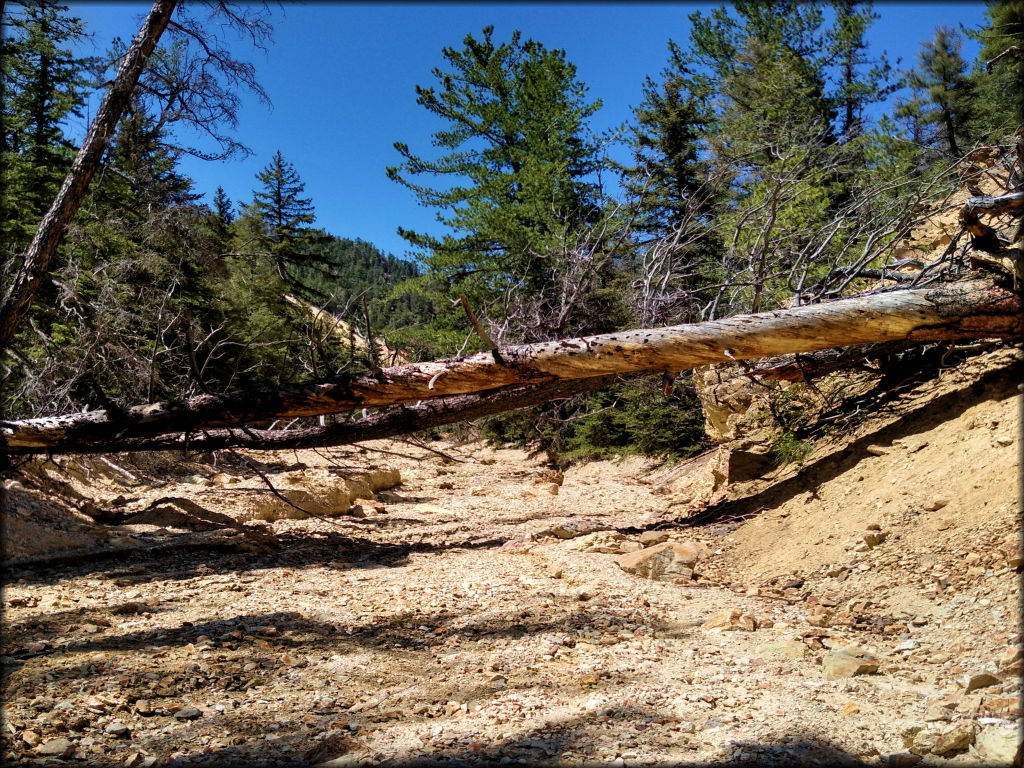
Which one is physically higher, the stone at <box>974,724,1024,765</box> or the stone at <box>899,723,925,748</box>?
the stone at <box>974,724,1024,765</box>

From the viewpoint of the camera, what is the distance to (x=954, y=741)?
217cm

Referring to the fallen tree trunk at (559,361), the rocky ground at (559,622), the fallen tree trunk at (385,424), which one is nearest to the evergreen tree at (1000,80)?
the fallen tree trunk at (559,361)

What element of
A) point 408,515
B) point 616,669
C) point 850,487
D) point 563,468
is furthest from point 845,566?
point 563,468

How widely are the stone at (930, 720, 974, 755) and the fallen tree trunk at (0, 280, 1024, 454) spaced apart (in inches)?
128

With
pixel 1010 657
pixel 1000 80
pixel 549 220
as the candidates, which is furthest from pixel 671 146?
pixel 1010 657

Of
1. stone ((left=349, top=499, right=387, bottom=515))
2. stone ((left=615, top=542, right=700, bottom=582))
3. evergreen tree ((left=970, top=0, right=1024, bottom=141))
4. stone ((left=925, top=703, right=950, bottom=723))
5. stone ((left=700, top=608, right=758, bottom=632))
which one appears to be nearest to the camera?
stone ((left=925, top=703, right=950, bottom=723))

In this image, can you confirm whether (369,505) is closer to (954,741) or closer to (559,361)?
(559,361)

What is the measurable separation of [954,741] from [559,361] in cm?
361

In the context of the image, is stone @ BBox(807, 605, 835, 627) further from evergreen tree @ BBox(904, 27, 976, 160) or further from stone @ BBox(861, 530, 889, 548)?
evergreen tree @ BBox(904, 27, 976, 160)

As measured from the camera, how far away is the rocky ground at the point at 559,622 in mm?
2424

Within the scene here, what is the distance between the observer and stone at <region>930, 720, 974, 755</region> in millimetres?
2168

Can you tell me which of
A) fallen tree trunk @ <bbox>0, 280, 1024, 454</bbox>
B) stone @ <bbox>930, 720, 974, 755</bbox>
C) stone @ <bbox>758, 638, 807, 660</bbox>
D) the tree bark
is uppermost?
the tree bark

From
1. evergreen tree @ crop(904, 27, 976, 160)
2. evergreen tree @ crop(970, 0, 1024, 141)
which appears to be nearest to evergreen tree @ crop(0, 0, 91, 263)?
evergreen tree @ crop(970, 0, 1024, 141)

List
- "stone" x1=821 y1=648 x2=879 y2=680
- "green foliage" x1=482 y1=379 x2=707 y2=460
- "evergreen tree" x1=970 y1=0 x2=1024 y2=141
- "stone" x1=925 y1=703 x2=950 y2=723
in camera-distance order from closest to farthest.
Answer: "stone" x1=925 y1=703 x2=950 y2=723, "stone" x1=821 y1=648 x2=879 y2=680, "evergreen tree" x1=970 y1=0 x2=1024 y2=141, "green foliage" x1=482 y1=379 x2=707 y2=460
